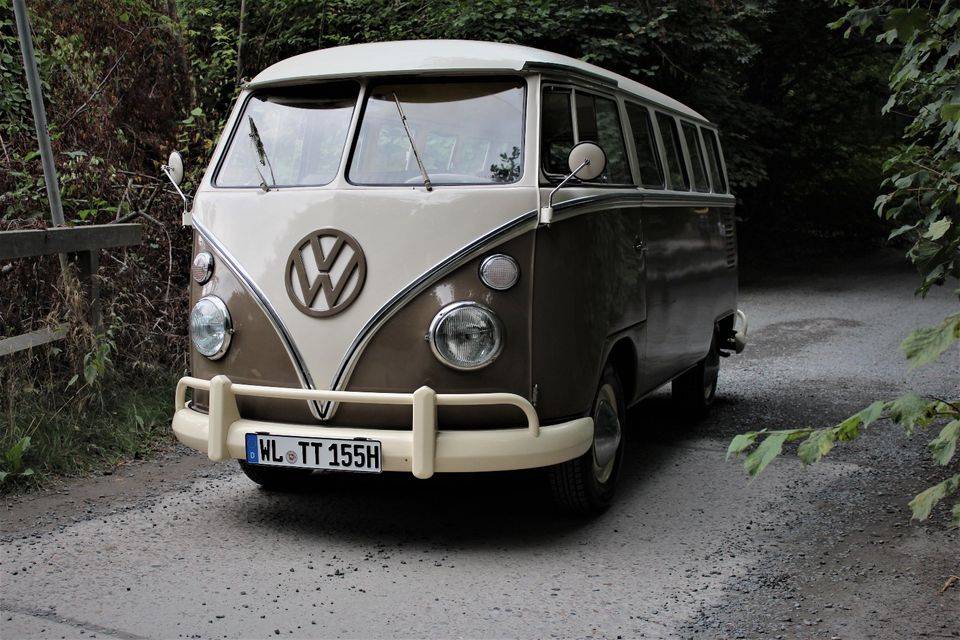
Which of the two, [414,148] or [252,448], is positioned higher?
[414,148]

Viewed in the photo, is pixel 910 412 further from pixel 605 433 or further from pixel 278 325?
pixel 278 325

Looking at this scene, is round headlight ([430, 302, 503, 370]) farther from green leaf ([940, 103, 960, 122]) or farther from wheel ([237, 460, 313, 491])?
green leaf ([940, 103, 960, 122])

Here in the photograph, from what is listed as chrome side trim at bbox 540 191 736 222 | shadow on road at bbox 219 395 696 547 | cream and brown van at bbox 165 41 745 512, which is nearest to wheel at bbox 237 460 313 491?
shadow on road at bbox 219 395 696 547

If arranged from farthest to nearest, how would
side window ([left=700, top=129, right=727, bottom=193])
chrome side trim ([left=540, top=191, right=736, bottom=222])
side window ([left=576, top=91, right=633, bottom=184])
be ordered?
side window ([left=700, top=129, right=727, bottom=193]) → side window ([left=576, top=91, right=633, bottom=184]) → chrome side trim ([left=540, top=191, right=736, bottom=222])

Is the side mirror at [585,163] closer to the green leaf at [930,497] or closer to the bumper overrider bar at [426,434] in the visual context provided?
the bumper overrider bar at [426,434]

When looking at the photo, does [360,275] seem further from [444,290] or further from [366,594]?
[366,594]

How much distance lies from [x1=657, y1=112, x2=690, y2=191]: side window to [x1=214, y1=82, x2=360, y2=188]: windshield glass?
2348 mm

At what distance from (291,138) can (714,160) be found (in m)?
4.08

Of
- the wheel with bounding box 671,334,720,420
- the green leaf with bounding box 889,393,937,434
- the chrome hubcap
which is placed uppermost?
the green leaf with bounding box 889,393,937,434

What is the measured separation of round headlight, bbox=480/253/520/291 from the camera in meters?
4.51

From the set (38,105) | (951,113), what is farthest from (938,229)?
(38,105)

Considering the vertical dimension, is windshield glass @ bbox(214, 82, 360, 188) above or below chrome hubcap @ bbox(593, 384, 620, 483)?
above

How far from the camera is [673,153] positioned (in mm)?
6836

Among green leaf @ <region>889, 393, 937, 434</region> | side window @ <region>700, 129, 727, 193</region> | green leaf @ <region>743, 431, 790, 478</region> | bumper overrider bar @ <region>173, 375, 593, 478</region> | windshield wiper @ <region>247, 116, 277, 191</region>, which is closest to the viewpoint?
green leaf @ <region>743, 431, 790, 478</region>
